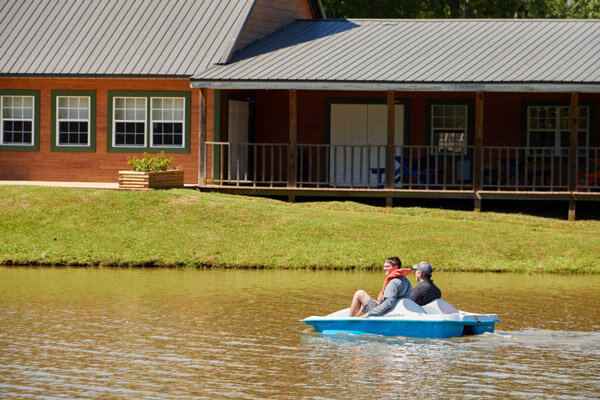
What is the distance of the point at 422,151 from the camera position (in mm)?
28812

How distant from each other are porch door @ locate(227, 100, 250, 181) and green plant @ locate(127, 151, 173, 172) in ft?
6.19

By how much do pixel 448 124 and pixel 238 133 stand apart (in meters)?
5.91

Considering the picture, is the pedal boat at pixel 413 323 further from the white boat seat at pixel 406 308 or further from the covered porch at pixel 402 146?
the covered porch at pixel 402 146

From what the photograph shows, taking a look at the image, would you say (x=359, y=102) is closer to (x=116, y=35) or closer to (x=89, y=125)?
(x=116, y=35)

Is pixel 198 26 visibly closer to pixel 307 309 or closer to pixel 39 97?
pixel 39 97

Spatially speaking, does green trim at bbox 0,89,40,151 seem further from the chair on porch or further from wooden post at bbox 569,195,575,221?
the chair on porch

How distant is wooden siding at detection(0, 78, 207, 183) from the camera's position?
2862 cm

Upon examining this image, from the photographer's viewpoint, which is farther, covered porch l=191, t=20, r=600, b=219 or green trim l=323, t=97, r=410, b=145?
green trim l=323, t=97, r=410, b=145

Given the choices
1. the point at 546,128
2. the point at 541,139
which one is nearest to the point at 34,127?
the point at 541,139

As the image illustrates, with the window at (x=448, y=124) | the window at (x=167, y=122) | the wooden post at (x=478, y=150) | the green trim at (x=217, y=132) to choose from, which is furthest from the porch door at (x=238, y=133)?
the wooden post at (x=478, y=150)

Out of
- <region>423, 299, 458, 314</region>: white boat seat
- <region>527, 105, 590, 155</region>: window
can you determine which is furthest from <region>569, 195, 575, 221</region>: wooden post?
<region>423, 299, 458, 314</region>: white boat seat

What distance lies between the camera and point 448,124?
29219 millimetres

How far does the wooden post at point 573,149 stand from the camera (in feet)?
82.5

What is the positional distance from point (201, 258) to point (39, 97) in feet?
35.6
